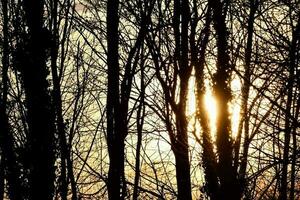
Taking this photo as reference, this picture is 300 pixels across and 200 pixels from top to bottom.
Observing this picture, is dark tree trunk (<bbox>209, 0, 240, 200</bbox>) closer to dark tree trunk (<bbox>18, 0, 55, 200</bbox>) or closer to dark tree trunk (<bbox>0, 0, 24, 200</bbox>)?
dark tree trunk (<bbox>18, 0, 55, 200</bbox>)

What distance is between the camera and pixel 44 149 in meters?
11.5

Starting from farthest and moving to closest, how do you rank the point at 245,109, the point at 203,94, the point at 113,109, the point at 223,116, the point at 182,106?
the point at 182,106
the point at 203,94
the point at 245,109
the point at 223,116
the point at 113,109

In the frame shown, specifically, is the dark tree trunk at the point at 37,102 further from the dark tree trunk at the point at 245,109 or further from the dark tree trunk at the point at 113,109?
the dark tree trunk at the point at 245,109

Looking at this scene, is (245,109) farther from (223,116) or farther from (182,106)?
(182,106)

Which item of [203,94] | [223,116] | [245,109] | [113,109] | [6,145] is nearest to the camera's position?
[113,109]

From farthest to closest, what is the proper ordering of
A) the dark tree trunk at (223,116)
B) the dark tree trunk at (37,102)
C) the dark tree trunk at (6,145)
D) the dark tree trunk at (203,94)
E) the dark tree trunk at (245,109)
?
the dark tree trunk at (6,145)
the dark tree trunk at (37,102)
the dark tree trunk at (203,94)
the dark tree trunk at (245,109)
the dark tree trunk at (223,116)

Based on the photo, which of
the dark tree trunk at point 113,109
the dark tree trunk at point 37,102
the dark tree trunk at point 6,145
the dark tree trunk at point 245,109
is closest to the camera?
the dark tree trunk at point 113,109

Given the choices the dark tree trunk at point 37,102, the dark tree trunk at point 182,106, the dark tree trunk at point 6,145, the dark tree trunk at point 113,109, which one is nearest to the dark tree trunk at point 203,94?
the dark tree trunk at point 182,106

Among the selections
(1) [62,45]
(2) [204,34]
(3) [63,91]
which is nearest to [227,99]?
(2) [204,34]

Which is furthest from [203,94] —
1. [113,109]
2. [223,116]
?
[113,109]

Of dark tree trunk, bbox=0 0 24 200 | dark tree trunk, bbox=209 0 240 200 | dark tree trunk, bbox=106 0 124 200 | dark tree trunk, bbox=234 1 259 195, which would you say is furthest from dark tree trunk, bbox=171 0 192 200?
dark tree trunk, bbox=0 0 24 200

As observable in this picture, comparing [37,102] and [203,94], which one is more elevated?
[37,102]

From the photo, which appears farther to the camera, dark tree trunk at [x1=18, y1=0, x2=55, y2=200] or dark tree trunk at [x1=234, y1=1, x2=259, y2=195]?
dark tree trunk at [x1=18, y1=0, x2=55, y2=200]

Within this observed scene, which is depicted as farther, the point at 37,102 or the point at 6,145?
the point at 6,145
